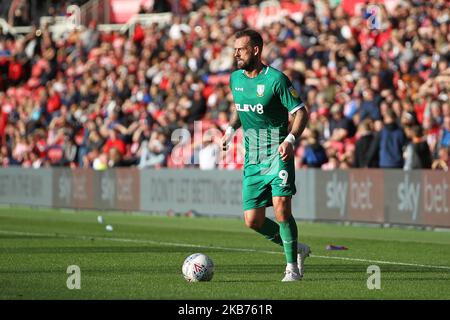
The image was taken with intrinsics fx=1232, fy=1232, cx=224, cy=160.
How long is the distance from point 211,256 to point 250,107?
4027 mm

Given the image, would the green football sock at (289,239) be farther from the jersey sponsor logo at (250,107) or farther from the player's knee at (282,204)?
the jersey sponsor logo at (250,107)

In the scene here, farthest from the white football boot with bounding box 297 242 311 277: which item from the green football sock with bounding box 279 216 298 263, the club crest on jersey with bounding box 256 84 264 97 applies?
the club crest on jersey with bounding box 256 84 264 97

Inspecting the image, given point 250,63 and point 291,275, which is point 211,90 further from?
point 291,275

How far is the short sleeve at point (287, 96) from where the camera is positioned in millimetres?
12984

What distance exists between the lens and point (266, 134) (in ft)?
43.6

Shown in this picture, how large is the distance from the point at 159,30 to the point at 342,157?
13638mm

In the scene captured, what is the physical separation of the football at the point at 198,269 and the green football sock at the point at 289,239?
0.83 meters

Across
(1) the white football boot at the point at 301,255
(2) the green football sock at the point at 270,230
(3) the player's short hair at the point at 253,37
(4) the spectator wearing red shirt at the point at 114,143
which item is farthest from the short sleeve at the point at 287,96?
(4) the spectator wearing red shirt at the point at 114,143

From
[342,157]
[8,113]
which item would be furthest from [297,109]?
[8,113]

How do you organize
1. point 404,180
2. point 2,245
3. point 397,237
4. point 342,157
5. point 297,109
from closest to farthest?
point 297,109 < point 2,245 < point 397,237 < point 404,180 < point 342,157

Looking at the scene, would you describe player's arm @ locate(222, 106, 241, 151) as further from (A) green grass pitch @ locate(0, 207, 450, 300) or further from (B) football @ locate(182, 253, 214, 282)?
(A) green grass pitch @ locate(0, 207, 450, 300)

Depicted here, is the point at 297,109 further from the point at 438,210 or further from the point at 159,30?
the point at 159,30

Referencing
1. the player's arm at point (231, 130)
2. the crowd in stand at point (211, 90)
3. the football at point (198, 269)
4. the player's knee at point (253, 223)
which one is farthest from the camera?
the crowd in stand at point (211, 90)

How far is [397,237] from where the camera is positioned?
21312 mm
